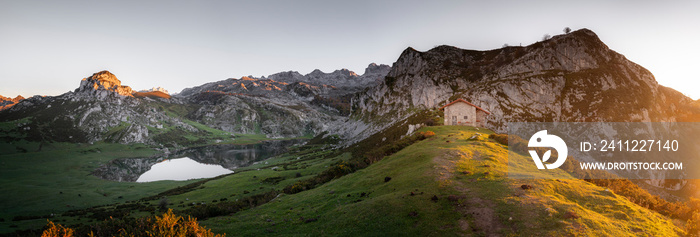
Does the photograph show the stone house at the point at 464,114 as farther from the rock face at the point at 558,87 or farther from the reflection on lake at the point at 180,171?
the reflection on lake at the point at 180,171

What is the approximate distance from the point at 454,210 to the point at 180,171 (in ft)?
457

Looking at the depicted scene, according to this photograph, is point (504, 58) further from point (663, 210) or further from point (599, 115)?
point (663, 210)

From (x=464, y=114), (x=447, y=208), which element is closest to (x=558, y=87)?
(x=464, y=114)

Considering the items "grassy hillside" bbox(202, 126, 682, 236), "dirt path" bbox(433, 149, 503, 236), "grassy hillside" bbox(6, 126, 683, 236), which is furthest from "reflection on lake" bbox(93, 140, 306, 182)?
"dirt path" bbox(433, 149, 503, 236)

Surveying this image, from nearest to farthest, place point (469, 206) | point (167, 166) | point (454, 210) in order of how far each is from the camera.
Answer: point (454, 210) → point (469, 206) → point (167, 166)

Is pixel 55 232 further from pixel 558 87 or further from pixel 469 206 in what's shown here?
pixel 558 87

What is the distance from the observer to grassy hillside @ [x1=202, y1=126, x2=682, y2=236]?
15.1 meters

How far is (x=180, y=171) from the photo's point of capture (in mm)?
124625

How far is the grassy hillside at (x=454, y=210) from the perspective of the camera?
15.1m

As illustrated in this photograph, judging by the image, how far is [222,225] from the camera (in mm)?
22406

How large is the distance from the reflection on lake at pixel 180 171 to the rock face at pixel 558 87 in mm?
94910

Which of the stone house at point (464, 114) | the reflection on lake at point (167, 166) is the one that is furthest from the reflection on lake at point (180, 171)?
the stone house at point (464, 114)

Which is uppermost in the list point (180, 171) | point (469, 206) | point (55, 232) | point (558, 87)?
point (558, 87)

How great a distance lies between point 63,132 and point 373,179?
10442 inches
